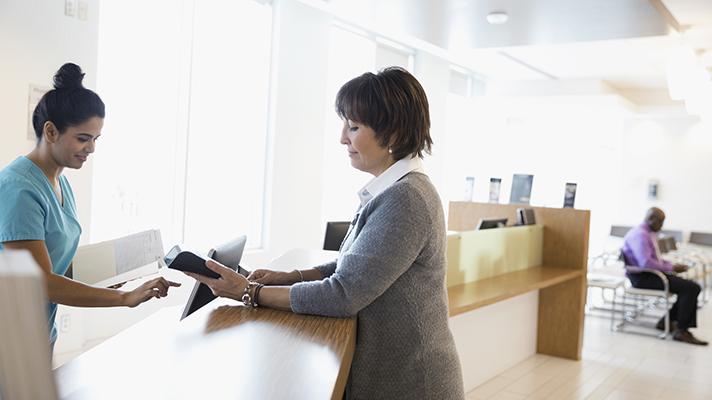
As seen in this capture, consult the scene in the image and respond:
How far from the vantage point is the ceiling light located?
553cm

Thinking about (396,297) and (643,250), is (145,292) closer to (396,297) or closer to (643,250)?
(396,297)

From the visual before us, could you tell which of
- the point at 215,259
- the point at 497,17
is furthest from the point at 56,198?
the point at 497,17

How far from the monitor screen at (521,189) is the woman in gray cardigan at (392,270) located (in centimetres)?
475

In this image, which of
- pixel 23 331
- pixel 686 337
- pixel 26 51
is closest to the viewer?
pixel 23 331

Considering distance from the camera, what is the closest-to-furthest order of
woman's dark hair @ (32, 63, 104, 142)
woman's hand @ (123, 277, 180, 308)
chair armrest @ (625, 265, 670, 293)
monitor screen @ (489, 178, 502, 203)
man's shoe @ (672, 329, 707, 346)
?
woman's hand @ (123, 277, 180, 308) < woman's dark hair @ (32, 63, 104, 142) < monitor screen @ (489, 178, 502, 203) < man's shoe @ (672, 329, 707, 346) < chair armrest @ (625, 265, 670, 293)

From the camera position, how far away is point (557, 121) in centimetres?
1245

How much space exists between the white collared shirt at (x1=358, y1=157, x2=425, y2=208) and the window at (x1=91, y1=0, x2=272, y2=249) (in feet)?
13.4

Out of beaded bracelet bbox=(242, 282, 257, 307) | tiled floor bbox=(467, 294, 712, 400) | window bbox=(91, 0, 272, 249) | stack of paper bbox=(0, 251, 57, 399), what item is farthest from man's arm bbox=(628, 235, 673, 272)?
stack of paper bbox=(0, 251, 57, 399)

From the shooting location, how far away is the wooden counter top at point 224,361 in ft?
3.04

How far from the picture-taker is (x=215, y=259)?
1.64 meters

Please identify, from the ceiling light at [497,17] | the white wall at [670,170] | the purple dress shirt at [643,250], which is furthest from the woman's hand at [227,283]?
the white wall at [670,170]

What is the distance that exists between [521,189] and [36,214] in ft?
16.5

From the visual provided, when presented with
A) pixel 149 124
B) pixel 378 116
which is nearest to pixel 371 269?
pixel 378 116

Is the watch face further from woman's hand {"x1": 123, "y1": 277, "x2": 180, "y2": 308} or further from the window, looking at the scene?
the window
